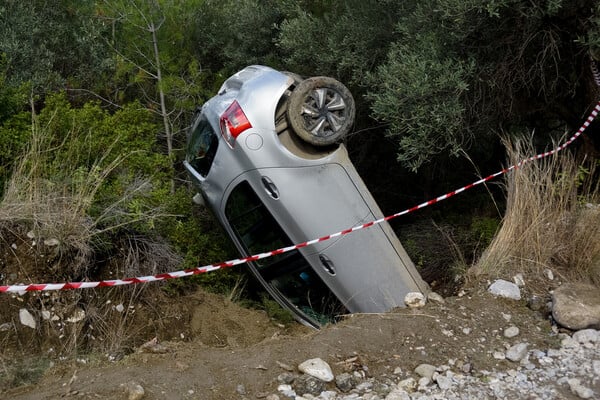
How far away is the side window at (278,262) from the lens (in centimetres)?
643

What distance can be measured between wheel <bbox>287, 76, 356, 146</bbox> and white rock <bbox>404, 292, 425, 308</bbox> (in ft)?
5.32

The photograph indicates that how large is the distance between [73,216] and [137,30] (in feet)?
16.6

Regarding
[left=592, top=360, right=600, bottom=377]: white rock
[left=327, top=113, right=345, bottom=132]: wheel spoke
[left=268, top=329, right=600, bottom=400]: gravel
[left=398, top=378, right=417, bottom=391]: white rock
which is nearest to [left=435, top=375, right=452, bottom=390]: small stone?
[left=268, top=329, right=600, bottom=400]: gravel

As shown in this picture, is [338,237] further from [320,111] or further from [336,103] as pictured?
[336,103]

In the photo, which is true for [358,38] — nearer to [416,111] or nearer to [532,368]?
[416,111]

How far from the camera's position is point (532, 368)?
4.66 metres

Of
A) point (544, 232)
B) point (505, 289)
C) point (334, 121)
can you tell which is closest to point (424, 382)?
point (505, 289)

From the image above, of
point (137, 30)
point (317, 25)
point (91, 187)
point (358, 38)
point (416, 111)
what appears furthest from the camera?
point (137, 30)

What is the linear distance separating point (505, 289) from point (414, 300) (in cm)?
77

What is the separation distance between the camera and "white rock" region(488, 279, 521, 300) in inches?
222

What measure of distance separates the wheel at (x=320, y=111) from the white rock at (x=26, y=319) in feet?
9.41

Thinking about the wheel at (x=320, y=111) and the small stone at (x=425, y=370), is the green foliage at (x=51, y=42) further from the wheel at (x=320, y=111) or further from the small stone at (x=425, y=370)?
the small stone at (x=425, y=370)

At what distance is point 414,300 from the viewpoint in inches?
232

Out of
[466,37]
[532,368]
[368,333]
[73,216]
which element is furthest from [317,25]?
[532,368]
